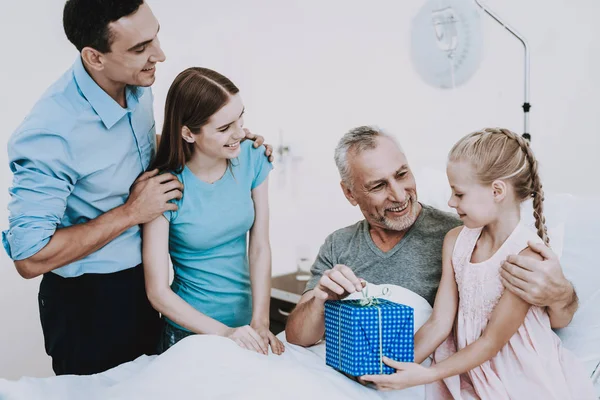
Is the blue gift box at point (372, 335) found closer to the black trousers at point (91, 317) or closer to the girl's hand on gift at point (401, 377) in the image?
the girl's hand on gift at point (401, 377)

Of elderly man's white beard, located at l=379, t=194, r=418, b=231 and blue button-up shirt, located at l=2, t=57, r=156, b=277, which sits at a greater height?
blue button-up shirt, located at l=2, t=57, r=156, b=277

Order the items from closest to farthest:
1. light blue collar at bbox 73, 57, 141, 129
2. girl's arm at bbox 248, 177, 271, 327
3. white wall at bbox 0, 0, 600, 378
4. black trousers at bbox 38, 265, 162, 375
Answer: light blue collar at bbox 73, 57, 141, 129, black trousers at bbox 38, 265, 162, 375, girl's arm at bbox 248, 177, 271, 327, white wall at bbox 0, 0, 600, 378

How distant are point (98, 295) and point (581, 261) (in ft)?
4.29

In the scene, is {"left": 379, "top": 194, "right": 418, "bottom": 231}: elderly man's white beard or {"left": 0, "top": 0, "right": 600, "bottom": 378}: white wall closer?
{"left": 379, "top": 194, "right": 418, "bottom": 231}: elderly man's white beard

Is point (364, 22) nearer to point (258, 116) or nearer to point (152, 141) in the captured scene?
point (258, 116)

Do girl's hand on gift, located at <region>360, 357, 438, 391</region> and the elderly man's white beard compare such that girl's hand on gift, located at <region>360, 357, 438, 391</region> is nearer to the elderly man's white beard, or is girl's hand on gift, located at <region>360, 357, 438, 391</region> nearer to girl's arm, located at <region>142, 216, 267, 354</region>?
girl's arm, located at <region>142, 216, 267, 354</region>

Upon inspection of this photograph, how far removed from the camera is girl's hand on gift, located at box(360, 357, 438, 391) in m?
1.26

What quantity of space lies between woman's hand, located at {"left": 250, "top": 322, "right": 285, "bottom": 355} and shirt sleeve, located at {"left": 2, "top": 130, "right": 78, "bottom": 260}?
596mm

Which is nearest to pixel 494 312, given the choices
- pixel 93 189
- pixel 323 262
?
pixel 323 262

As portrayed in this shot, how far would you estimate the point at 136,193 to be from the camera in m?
1.56

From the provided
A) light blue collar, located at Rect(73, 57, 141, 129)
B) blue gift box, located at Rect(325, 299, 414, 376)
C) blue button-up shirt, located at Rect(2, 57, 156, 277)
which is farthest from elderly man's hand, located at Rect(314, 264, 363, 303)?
light blue collar, located at Rect(73, 57, 141, 129)

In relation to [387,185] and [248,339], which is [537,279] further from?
[248,339]

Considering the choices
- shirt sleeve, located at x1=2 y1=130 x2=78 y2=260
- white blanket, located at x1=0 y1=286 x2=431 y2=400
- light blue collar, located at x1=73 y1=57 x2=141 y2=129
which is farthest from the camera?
light blue collar, located at x1=73 y1=57 x2=141 y2=129

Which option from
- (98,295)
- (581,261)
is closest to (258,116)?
(98,295)
